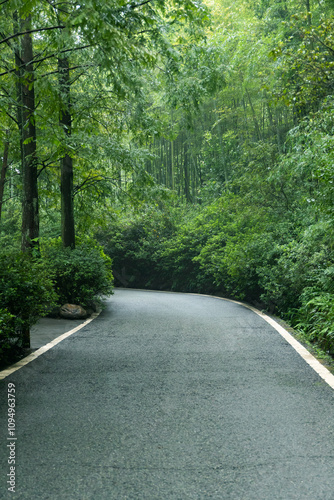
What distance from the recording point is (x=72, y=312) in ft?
30.5

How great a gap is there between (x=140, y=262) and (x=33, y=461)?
18420 mm

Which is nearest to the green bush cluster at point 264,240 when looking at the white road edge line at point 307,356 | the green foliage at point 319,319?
the green foliage at point 319,319

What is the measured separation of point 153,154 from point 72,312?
5678 millimetres

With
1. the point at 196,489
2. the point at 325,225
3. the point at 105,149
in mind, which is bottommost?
the point at 196,489

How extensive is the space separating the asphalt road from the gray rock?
3.04m

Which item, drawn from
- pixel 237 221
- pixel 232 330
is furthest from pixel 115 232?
pixel 232 330

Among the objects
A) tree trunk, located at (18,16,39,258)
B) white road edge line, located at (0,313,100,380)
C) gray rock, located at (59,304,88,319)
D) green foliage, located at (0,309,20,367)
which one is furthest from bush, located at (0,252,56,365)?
tree trunk, located at (18,16,39,258)

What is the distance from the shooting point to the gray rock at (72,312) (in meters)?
9.27

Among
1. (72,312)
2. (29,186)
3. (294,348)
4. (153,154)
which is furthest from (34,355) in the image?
(153,154)

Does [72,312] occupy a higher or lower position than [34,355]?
higher

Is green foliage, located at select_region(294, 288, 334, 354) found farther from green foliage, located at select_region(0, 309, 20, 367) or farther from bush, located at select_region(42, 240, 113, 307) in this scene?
bush, located at select_region(42, 240, 113, 307)

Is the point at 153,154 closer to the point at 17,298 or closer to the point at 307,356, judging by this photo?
the point at 17,298

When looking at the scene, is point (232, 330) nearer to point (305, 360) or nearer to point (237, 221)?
point (305, 360)

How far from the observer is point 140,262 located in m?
21.2
